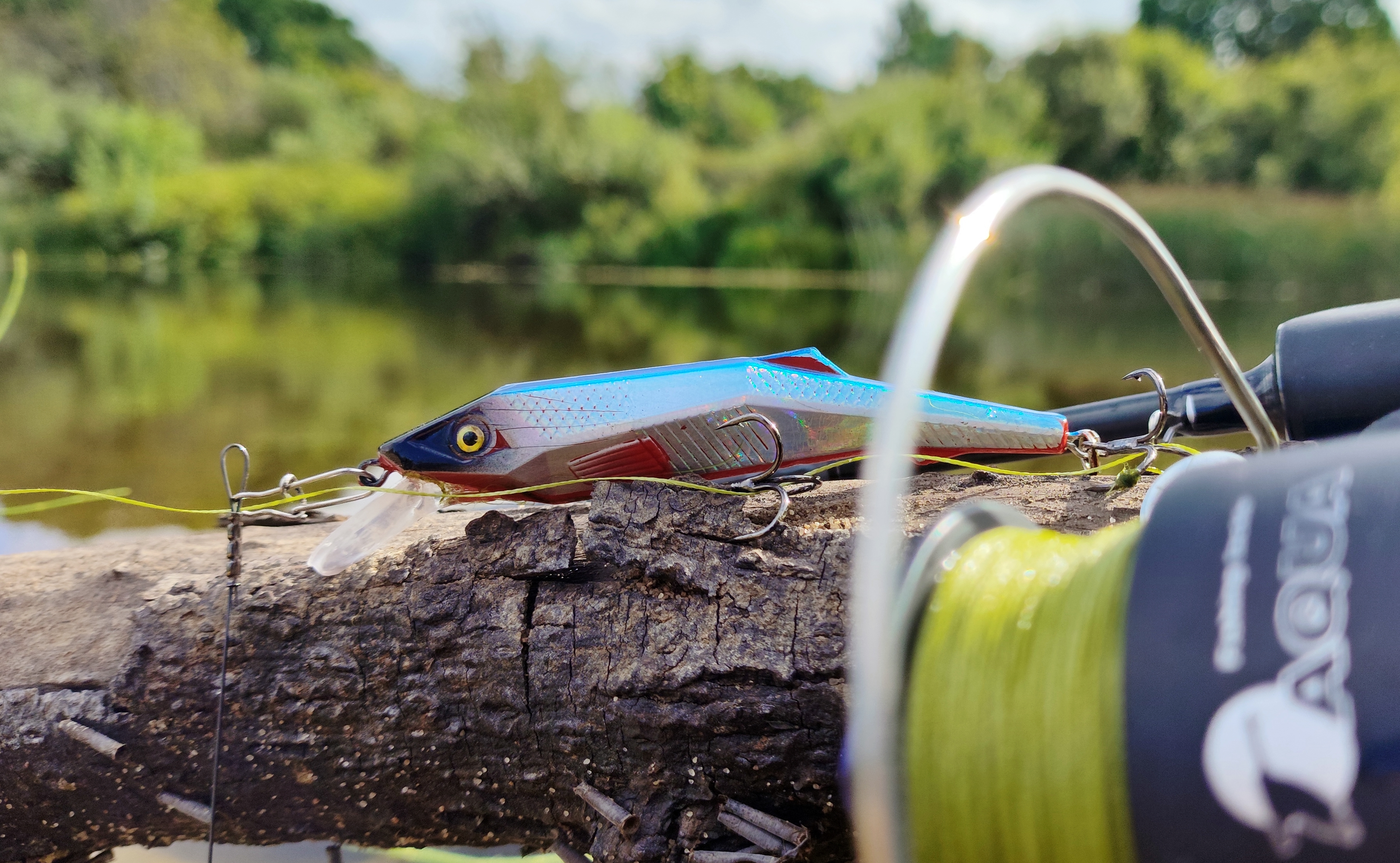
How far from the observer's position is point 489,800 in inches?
48.9

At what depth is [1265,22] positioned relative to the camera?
26719 mm

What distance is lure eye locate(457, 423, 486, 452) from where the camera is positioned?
1160 millimetres

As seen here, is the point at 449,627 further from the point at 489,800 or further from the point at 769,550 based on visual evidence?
the point at 769,550

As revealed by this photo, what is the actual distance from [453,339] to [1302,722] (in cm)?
778

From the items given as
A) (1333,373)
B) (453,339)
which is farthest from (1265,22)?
(1333,373)

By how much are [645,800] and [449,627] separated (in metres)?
0.33

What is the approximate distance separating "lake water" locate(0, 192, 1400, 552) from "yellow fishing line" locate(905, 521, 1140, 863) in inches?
111

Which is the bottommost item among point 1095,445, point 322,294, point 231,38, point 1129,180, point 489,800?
point 489,800

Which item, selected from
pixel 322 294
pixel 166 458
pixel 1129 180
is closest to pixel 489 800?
pixel 166 458

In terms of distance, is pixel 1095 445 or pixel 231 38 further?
pixel 231 38

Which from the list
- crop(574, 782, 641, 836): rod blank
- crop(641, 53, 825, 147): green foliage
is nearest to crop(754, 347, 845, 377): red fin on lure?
crop(574, 782, 641, 836): rod blank

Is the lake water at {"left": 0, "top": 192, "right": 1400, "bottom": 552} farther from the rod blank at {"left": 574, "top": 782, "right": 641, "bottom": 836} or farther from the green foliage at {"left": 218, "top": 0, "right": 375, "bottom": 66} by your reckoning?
the green foliage at {"left": 218, "top": 0, "right": 375, "bottom": 66}

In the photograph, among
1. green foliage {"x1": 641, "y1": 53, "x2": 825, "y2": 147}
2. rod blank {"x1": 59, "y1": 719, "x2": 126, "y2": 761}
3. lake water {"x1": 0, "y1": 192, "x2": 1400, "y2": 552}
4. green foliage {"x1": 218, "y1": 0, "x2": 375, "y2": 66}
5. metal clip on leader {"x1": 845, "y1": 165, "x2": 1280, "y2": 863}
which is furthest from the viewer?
green foliage {"x1": 218, "y1": 0, "x2": 375, "y2": 66}

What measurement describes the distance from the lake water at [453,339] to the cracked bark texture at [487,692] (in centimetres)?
174
